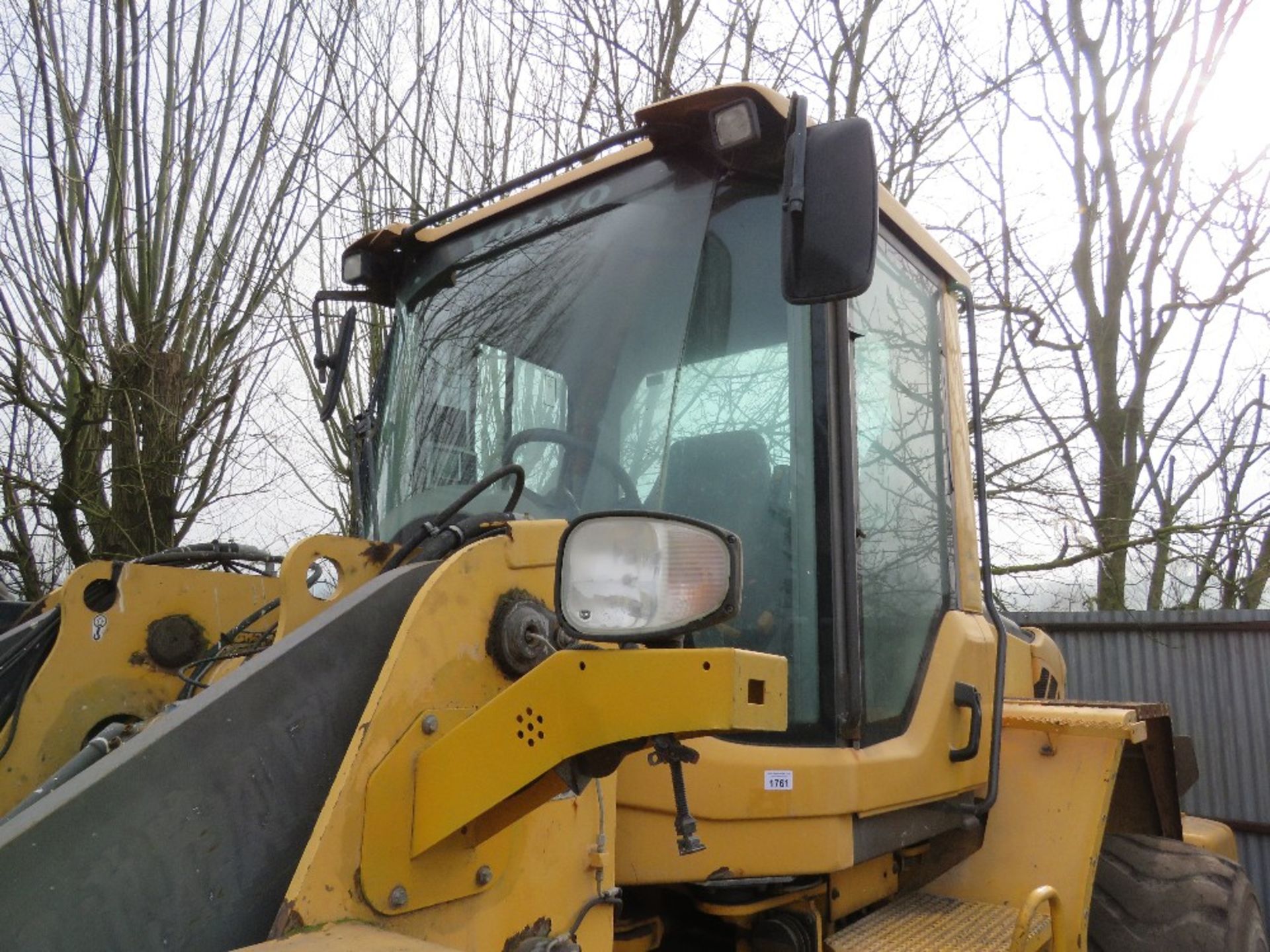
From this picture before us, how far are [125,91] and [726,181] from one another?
7.78 metres

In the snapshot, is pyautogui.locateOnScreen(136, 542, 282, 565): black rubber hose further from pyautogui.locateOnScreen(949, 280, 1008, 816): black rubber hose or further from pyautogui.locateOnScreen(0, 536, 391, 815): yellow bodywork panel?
pyautogui.locateOnScreen(949, 280, 1008, 816): black rubber hose

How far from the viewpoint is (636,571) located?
1.44 metres

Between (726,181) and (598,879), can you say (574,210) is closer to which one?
(726,181)

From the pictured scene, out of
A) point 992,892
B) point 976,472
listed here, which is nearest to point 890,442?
point 976,472

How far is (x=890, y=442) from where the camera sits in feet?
8.70

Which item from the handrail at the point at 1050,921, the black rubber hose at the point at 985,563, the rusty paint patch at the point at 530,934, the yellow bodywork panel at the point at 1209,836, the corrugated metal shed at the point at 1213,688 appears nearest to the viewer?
the rusty paint patch at the point at 530,934

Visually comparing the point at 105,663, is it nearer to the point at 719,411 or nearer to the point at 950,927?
the point at 719,411

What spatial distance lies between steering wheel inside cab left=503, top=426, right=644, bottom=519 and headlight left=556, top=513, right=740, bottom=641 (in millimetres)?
700

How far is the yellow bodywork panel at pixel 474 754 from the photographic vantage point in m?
1.42

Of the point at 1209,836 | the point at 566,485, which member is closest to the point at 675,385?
the point at 566,485

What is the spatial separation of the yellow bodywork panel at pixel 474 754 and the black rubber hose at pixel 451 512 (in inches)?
10.9

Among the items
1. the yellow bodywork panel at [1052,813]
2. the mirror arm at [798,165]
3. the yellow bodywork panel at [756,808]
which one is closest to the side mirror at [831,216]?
the mirror arm at [798,165]

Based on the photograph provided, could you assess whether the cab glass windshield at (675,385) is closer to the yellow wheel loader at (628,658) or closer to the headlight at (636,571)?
the yellow wheel loader at (628,658)

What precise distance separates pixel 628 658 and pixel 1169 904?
2047mm
